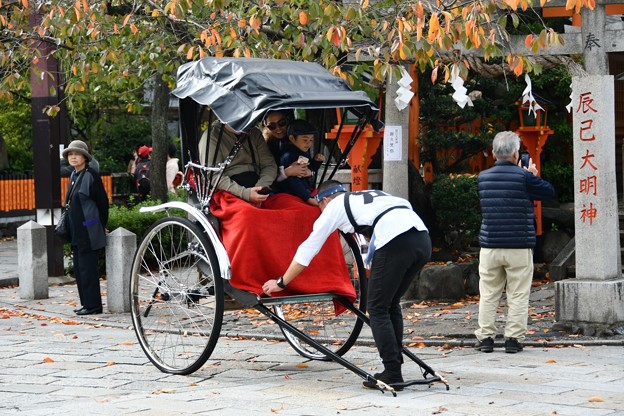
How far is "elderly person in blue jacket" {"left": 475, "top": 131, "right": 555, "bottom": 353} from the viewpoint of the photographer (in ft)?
30.1

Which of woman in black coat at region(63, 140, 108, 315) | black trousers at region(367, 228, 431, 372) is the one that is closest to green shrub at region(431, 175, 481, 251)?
woman in black coat at region(63, 140, 108, 315)

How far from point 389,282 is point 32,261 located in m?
7.15

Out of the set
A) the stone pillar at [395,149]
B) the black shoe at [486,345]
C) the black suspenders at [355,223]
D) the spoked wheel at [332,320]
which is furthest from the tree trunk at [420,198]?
the black suspenders at [355,223]

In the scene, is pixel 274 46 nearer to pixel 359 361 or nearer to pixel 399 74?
pixel 399 74

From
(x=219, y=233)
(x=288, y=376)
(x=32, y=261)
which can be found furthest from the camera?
(x=32, y=261)

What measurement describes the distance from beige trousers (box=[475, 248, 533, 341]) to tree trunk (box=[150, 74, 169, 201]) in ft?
38.0

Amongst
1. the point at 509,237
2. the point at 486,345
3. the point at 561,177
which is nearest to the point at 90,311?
the point at 486,345

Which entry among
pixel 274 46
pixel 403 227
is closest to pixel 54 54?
pixel 274 46

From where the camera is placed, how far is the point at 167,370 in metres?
8.24

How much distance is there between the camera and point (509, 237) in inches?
360

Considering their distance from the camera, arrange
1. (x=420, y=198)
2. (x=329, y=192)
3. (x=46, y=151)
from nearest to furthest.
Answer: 1. (x=329, y=192)
2. (x=420, y=198)
3. (x=46, y=151)

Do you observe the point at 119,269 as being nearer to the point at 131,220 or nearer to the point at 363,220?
the point at 131,220

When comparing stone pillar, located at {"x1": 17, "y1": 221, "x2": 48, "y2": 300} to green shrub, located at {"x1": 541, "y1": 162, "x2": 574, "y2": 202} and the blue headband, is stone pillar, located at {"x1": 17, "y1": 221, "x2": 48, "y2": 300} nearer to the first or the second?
the blue headband

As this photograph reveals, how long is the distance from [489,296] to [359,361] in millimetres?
1326
